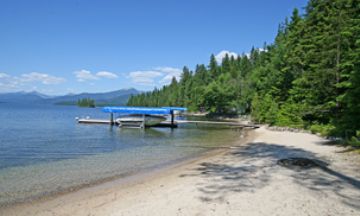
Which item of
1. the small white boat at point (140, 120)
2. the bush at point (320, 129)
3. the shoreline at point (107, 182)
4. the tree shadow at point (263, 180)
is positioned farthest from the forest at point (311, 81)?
the small white boat at point (140, 120)

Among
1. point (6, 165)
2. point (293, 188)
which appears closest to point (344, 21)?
point (293, 188)

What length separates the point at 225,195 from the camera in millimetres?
8375

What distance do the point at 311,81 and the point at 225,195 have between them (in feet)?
53.0

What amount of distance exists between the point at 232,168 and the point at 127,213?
6819 millimetres

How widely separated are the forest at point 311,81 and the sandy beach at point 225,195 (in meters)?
6.94

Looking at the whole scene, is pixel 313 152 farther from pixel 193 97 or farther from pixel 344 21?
pixel 193 97

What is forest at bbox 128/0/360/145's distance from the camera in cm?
1800

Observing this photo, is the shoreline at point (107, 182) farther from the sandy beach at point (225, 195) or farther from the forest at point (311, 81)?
the forest at point (311, 81)

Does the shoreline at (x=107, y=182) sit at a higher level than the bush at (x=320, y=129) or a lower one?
lower

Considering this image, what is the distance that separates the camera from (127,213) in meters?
7.30

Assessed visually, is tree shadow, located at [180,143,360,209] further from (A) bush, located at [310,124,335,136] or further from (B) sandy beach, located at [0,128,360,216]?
(A) bush, located at [310,124,335,136]

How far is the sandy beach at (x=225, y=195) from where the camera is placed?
7.27m

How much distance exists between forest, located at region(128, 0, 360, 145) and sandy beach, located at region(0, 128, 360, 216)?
22.8 ft

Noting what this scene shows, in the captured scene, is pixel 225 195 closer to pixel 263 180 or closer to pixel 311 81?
pixel 263 180
